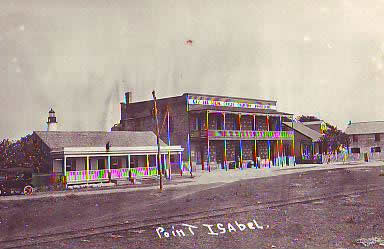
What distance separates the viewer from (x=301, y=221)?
13.1 m

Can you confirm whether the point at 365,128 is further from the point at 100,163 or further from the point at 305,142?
the point at 100,163

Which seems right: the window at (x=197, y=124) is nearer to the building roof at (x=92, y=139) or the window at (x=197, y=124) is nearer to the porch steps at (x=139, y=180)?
the building roof at (x=92, y=139)

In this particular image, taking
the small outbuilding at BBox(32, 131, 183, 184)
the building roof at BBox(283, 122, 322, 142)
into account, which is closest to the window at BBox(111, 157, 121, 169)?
the small outbuilding at BBox(32, 131, 183, 184)

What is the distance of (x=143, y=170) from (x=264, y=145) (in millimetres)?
21985

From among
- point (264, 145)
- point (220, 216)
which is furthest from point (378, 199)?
point (264, 145)

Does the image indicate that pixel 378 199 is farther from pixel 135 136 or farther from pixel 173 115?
pixel 173 115

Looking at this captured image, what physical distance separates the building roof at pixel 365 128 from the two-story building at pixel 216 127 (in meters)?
26.3

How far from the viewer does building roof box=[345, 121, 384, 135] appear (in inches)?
2906

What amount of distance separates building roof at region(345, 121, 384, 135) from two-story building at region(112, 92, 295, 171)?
26.3m

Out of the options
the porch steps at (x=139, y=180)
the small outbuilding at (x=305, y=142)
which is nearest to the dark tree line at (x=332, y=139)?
the small outbuilding at (x=305, y=142)

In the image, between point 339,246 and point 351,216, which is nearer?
point 339,246

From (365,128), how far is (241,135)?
123 ft

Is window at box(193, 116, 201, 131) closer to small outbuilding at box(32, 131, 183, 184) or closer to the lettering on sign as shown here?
small outbuilding at box(32, 131, 183, 184)

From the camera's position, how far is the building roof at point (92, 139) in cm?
3331
